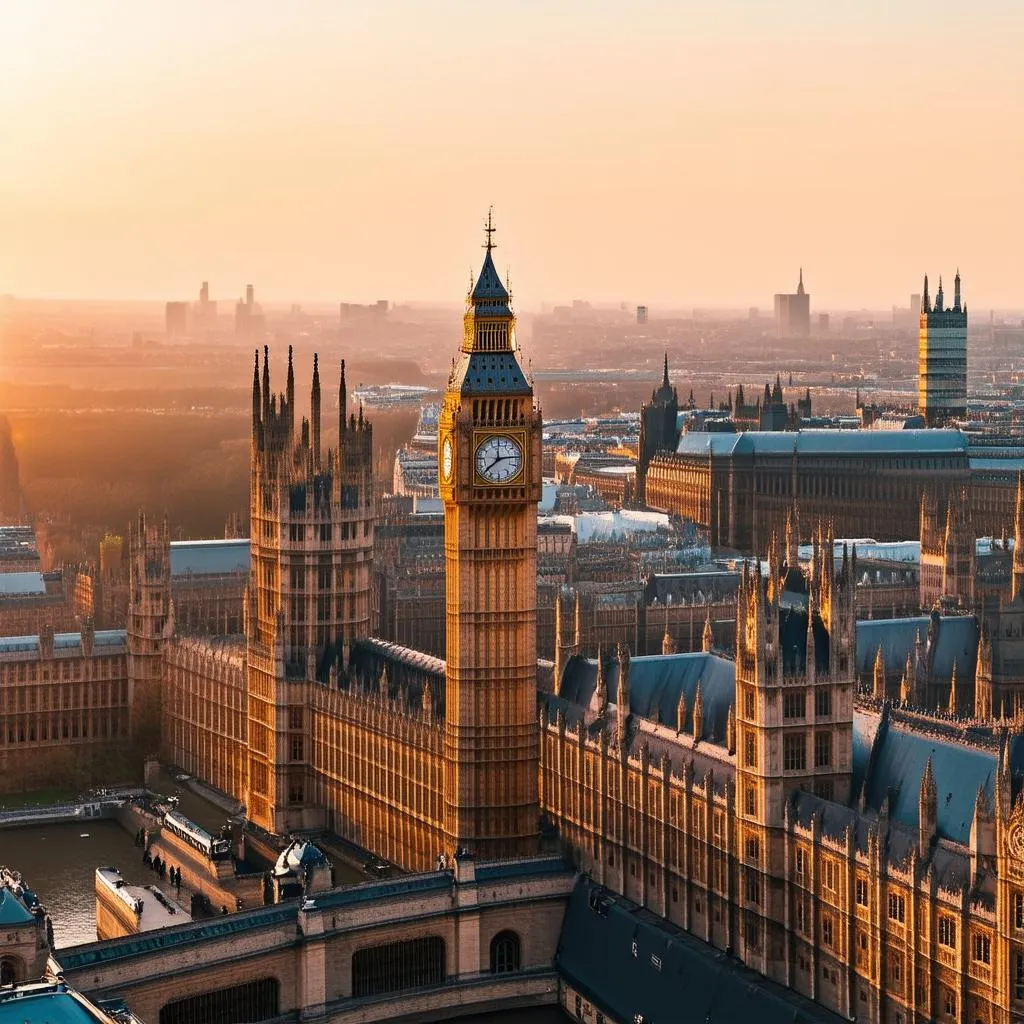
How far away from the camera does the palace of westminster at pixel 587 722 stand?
83.1m

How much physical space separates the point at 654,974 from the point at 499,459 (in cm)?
2344

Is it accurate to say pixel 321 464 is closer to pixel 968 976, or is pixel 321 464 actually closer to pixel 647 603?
pixel 647 603

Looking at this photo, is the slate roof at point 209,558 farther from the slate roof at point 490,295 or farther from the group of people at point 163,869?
the slate roof at point 490,295

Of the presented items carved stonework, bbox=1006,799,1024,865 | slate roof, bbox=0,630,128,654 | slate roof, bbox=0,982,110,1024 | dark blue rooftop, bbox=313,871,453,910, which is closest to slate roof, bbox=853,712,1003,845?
carved stonework, bbox=1006,799,1024,865

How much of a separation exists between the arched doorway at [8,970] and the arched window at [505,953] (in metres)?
20.3

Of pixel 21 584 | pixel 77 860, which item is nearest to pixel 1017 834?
pixel 77 860

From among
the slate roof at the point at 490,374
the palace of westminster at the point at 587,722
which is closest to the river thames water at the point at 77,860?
the palace of westminster at the point at 587,722

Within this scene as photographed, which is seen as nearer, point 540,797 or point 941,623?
point 540,797

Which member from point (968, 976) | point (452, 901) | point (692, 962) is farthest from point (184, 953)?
point (968, 976)

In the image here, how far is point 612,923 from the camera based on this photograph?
95.0 m

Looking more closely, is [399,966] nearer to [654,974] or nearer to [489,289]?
[654,974]

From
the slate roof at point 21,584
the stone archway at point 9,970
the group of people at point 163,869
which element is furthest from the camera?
the slate roof at point 21,584

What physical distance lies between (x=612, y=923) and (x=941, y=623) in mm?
39592

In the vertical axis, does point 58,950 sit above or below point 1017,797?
below
